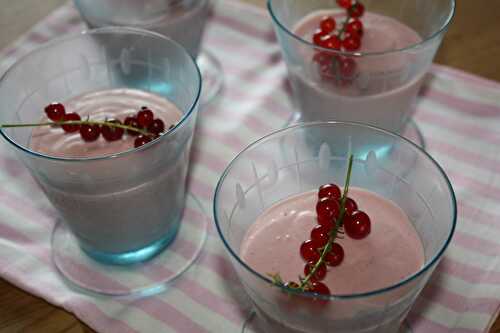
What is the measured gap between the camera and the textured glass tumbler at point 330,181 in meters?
0.73

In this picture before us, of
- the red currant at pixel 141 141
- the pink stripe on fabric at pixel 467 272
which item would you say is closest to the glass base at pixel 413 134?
the pink stripe on fabric at pixel 467 272

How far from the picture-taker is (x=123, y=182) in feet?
3.04

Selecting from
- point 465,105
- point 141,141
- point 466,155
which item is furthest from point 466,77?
point 141,141

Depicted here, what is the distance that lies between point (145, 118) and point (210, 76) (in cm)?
39

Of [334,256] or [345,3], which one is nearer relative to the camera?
[334,256]

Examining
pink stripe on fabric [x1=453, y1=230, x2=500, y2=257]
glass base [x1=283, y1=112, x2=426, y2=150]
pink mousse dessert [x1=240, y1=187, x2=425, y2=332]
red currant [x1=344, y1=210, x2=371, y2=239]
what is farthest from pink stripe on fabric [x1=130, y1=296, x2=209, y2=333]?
glass base [x1=283, y1=112, x2=426, y2=150]

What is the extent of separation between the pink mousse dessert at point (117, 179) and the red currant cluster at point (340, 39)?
23cm

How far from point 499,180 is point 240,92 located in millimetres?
482

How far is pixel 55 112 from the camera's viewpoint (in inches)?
39.0

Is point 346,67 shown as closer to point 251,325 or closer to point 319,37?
point 319,37

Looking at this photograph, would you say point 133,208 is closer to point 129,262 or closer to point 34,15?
point 129,262

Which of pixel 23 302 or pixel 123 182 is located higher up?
pixel 123 182

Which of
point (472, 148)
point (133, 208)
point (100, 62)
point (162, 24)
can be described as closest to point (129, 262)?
point (133, 208)

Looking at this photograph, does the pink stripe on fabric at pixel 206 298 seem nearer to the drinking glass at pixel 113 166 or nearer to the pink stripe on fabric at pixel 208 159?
the drinking glass at pixel 113 166
